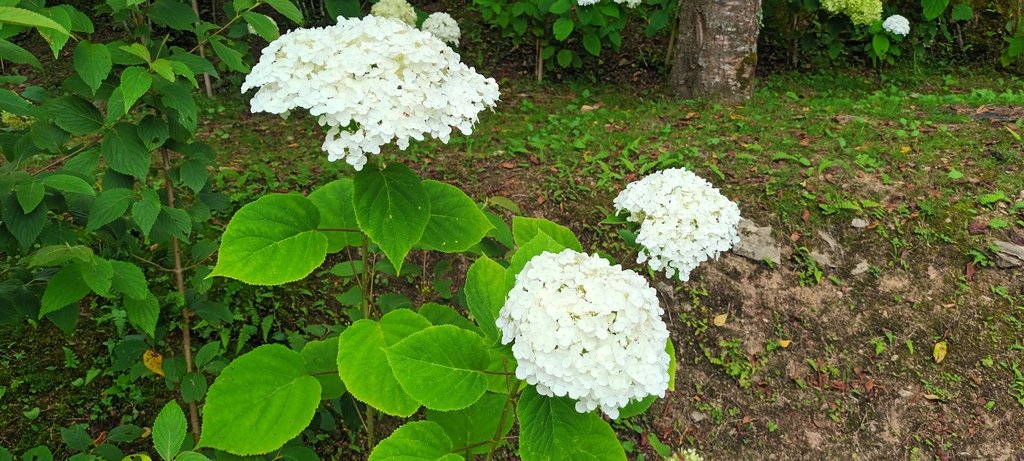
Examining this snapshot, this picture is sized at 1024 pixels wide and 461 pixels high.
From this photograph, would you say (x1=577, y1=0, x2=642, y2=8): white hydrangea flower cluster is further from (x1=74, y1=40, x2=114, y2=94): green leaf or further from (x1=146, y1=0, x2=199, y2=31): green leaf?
(x1=74, y1=40, x2=114, y2=94): green leaf

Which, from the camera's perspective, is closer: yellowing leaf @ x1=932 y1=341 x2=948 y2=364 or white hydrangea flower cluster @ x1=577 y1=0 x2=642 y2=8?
yellowing leaf @ x1=932 y1=341 x2=948 y2=364

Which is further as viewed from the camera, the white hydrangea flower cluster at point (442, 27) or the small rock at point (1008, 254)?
the white hydrangea flower cluster at point (442, 27)

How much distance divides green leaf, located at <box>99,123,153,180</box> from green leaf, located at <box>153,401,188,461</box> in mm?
693

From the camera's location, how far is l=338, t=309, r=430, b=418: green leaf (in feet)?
4.75

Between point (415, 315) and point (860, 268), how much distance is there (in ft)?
8.44

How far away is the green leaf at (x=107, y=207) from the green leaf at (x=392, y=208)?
2.19ft

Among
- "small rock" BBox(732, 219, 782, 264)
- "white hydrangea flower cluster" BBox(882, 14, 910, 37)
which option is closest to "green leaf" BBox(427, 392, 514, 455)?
"small rock" BBox(732, 219, 782, 264)

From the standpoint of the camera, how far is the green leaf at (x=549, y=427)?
1.21m

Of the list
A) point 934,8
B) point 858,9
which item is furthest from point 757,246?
point 934,8

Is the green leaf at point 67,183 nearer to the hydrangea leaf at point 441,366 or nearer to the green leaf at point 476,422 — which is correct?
the hydrangea leaf at point 441,366

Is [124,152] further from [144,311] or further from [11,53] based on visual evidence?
[11,53]

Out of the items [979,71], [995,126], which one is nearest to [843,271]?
[995,126]

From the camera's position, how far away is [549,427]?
1235mm

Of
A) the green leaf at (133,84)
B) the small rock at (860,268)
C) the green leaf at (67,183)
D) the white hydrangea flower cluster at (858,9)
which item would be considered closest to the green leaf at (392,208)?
the green leaf at (133,84)
